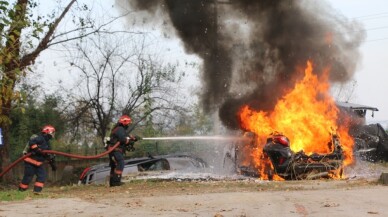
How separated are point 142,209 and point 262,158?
4.61 m

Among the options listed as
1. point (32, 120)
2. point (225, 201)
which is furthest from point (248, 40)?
point (32, 120)

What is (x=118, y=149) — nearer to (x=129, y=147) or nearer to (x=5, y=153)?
(x=129, y=147)

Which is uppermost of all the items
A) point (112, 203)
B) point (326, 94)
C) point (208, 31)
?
point (208, 31)

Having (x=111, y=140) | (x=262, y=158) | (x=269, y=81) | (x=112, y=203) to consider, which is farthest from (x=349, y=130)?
(x=112, y=203)

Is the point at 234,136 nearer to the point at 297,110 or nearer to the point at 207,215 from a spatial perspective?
the point at 297,110

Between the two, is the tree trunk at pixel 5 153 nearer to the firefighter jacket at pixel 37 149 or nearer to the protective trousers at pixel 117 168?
the firefighter jacket at pixel 37 149

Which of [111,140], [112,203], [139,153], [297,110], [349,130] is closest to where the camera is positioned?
[112,203]

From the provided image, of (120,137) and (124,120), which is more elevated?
(124,120)

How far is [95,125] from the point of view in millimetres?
26281

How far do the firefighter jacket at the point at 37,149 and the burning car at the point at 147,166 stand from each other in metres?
2.10

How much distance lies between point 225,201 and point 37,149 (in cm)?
501

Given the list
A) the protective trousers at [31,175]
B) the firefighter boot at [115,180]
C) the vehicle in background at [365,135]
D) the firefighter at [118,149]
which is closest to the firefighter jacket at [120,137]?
the firefighter at [118,149]

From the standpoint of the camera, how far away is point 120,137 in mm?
11109

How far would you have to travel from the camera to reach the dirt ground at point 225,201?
270 inches
